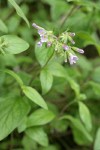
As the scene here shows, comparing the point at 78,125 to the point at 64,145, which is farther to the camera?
the point at 64,145

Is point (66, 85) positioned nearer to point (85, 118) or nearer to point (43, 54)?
point (85, 118)

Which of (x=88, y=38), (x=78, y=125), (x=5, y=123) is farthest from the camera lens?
(x=78, y=125)

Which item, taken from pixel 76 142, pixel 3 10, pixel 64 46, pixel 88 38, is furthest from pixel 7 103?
pixel 3 10

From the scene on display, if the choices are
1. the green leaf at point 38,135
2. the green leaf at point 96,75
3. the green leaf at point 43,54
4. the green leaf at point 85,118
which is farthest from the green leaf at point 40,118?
the green leaf at point 96,75

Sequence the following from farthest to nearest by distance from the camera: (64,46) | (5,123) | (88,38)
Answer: (88,38)
(5,123)
(64,46)

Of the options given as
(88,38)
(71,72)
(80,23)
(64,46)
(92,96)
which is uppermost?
(64,46)

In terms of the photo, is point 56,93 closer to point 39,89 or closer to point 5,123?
point 39,89

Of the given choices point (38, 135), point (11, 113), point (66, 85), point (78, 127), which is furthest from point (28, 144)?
point (66, 85)

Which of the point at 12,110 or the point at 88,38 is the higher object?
the point at 88,38
